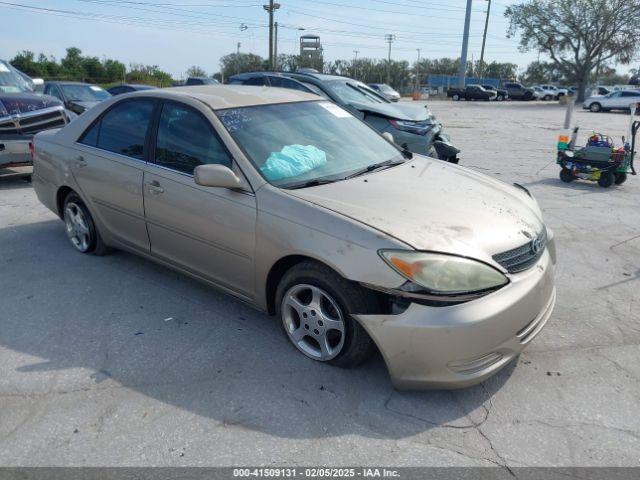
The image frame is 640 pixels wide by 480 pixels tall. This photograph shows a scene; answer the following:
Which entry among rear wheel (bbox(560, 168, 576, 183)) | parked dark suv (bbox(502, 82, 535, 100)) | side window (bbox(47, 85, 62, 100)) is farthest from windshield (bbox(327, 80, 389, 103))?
parked dark suv (bbox(502, 82, 535, 100))

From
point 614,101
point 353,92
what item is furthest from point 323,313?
point 614,101

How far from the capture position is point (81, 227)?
16.3 ft

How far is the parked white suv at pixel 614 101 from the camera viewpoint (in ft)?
115

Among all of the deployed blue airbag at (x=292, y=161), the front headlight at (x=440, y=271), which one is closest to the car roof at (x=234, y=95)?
the deployed blue airbag at (x=292, y=161)

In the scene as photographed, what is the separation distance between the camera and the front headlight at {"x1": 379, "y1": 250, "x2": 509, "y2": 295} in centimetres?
268

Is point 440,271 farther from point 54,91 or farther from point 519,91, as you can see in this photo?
point 519,91

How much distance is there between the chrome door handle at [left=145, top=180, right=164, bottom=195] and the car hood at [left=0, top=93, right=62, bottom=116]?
5629 mm

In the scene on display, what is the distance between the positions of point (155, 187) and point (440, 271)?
2288mm

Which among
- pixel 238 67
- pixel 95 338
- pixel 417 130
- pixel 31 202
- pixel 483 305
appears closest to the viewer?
pixel 483 305

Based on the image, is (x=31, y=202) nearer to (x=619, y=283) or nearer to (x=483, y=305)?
(x=483, y=305)

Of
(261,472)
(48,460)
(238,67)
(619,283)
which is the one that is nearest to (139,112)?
(48,460)

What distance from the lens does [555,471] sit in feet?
7.91

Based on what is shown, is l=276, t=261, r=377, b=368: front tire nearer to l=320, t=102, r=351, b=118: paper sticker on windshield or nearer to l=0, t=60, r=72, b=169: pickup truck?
l=320, t=102, r=351, b=118: paper sticker on windshield

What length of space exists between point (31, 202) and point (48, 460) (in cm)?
555
